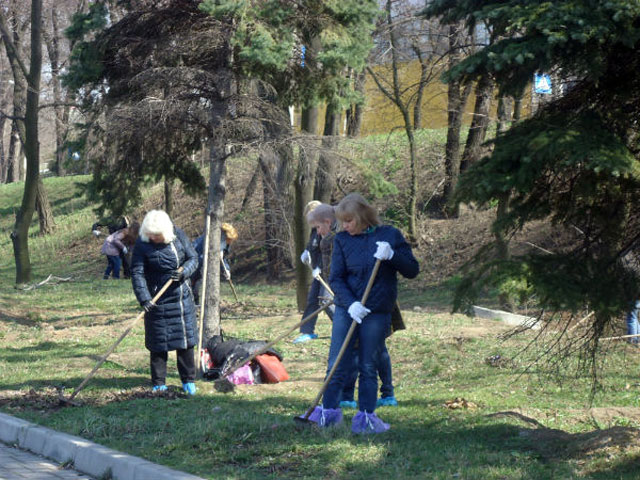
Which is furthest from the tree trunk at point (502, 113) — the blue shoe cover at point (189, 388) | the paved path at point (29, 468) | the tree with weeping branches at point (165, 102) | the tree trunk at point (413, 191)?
the tree trunk at point (413, 191)

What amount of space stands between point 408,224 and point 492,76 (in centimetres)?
1651

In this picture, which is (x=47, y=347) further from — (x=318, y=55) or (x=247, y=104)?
(x=318, y=55)

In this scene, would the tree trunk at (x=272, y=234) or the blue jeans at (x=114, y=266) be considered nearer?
the tree trunk at (x=272, y=234)

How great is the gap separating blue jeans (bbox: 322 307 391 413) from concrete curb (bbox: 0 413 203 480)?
150 centimetres

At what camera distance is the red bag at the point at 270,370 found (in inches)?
339

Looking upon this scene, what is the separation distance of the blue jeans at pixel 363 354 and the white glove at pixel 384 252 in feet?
1.54

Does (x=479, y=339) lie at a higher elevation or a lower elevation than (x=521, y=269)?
lower

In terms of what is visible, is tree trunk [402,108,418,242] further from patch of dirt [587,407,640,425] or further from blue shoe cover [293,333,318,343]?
patch of dirt [587,407,640,425]

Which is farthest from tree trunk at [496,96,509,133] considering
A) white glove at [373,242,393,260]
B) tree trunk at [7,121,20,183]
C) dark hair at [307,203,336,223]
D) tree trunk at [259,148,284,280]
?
tree trunk at [7,121,20,183]

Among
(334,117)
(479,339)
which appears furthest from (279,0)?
(334,117)

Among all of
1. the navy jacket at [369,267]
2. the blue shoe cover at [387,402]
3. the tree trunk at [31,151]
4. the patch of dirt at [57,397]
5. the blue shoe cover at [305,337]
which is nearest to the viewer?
the navy jacket at [369,267]

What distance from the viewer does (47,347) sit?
11109 mm

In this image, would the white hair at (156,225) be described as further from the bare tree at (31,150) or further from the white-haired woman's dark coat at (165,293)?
the bare tree at (31,150)

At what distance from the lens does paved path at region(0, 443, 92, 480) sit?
18.7 ft
